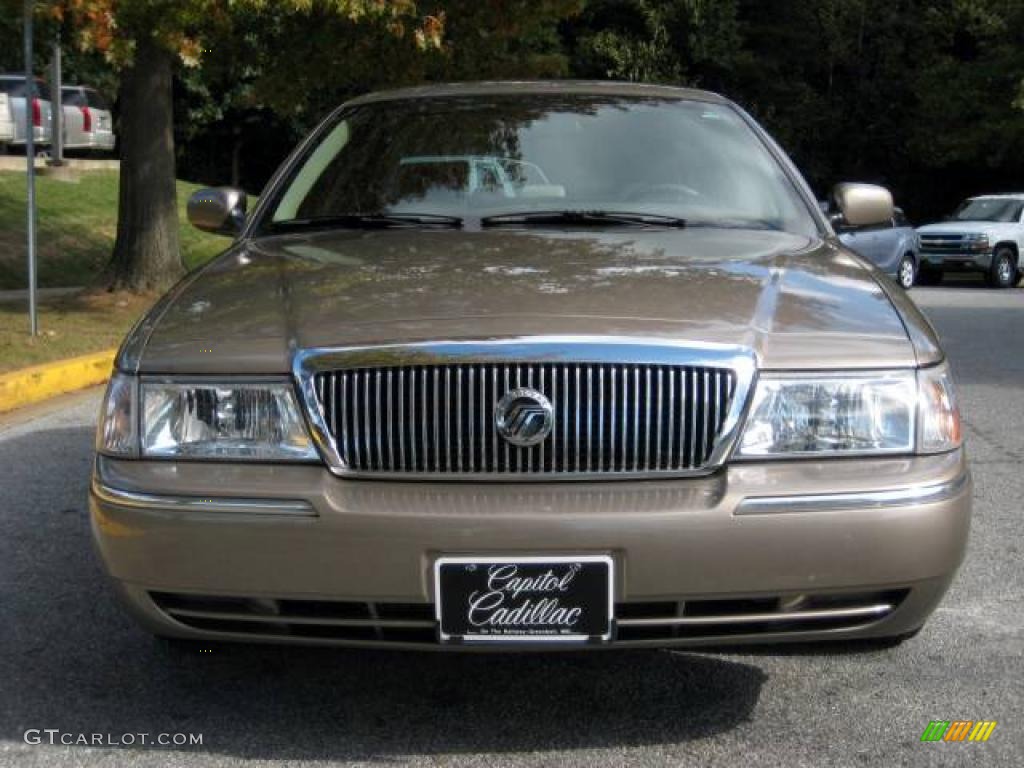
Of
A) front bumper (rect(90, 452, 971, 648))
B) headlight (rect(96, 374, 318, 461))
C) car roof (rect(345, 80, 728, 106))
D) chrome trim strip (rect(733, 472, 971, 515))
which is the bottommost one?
front bumper (rect(90, 452, 971, 648))

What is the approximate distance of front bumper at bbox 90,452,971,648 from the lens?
109 inches

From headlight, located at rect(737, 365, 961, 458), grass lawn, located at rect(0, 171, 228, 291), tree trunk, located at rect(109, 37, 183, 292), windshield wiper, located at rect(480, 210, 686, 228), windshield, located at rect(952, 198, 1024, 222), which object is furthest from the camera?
windshield, located at rect(952, 198, 1024, 222)

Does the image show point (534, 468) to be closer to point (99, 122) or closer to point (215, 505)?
point (215, 505)

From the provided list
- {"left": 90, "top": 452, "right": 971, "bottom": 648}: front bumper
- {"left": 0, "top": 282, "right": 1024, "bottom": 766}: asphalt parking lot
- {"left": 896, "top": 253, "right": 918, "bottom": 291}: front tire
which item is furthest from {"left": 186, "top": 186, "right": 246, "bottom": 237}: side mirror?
{"left": 896, "top": 253, "right": 918, "bottom": 291}: front tire

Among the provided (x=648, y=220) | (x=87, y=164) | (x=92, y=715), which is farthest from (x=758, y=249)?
(x=87, y=164)

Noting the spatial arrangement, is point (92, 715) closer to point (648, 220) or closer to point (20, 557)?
point (20, 557)

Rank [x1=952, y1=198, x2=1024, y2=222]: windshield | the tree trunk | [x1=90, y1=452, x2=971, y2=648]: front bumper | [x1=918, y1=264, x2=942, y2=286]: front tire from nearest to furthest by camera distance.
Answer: [x1=90, y1=452, x2=971, y2=648]: front bumper
the tree trunk
[x1=918, y1=264, x2=942, y2=286]: front tire
[x1=952, y1=198, x2=1024, y2=222]: windshield

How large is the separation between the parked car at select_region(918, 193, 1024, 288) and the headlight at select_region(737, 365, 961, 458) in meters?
20.2

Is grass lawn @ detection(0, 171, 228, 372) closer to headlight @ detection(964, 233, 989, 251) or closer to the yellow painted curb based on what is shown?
the yellow painted curb

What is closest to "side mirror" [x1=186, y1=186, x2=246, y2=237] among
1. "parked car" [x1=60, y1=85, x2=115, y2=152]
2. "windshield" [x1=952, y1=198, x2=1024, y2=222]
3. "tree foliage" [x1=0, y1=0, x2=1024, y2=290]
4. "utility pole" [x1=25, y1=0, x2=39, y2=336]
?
"utility pole" [x1=25, y1=0, x2=39, y2=336]

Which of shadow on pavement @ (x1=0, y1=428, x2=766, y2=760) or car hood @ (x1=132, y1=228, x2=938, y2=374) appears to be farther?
shadow on pavement @ (x1=0, y1=428, x2=766, y2=760)

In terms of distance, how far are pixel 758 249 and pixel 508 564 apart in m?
1.37

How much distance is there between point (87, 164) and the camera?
75.4 feet

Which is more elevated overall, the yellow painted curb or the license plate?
the license plate
